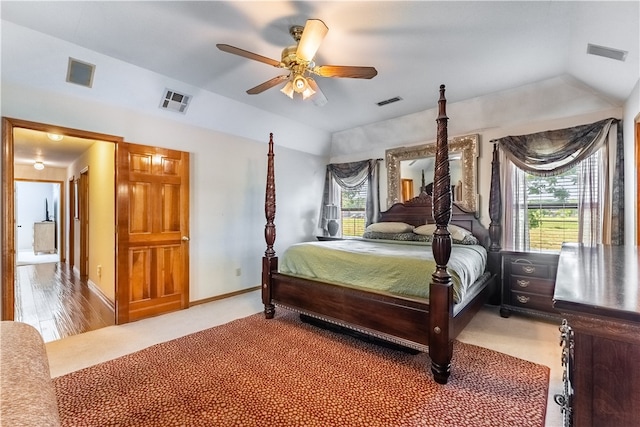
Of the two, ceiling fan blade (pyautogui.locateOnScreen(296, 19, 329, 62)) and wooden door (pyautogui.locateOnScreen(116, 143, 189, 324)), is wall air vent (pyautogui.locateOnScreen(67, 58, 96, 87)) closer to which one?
wooden door (pyautogui.locateOnScreen(116, 143, 189, 324))

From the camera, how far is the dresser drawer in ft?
10.8

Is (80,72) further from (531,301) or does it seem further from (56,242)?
(56,242)

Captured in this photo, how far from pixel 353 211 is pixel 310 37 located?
3980mm

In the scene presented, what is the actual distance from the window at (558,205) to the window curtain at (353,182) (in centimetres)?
221

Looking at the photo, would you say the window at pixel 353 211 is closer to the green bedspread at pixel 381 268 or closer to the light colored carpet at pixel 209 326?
the green bedspread at pixel 381 268

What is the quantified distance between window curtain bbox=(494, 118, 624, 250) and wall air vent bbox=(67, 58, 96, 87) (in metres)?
4.95

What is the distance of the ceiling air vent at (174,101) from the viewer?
11.5 ft

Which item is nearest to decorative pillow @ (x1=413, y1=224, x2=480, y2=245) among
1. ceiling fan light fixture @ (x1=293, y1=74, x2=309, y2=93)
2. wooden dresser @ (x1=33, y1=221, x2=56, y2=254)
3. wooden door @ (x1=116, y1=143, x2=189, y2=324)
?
ceiling fan light fixture @ (x1=293, y1=74, x2=309, y2=93)

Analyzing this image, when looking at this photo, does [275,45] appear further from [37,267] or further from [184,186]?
[37,267]

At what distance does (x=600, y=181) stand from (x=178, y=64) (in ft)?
16.2

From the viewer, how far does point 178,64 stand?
3.06 m

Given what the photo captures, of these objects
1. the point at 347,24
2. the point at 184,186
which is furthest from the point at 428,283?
the point at 184,186

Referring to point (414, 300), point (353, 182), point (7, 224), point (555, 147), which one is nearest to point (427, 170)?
point (353, 182)

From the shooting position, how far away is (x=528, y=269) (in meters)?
3.39
